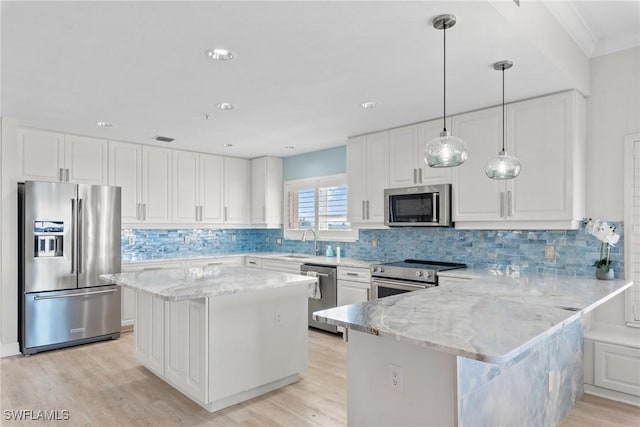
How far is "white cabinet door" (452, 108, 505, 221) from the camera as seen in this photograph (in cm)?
360

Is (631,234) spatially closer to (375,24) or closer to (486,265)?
(486,265)

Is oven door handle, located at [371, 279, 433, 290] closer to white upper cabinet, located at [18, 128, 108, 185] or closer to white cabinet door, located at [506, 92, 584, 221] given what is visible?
white cabinet door, located at [506, 92, 584, 221]

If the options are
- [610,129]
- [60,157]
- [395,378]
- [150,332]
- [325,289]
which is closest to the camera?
[395,378]

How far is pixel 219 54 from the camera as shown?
99.6 inches

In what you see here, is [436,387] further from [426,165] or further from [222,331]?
[426,165]

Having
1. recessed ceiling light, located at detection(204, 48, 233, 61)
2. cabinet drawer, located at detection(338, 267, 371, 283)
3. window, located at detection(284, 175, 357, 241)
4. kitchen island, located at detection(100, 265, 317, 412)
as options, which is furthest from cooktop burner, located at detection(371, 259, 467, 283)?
recessed ceiling light, located at detection(204, 48, 233, 61)

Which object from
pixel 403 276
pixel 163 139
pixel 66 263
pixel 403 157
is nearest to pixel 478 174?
pixel 403 157

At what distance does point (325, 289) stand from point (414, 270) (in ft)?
4.52

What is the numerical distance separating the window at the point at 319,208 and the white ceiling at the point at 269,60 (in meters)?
1.58

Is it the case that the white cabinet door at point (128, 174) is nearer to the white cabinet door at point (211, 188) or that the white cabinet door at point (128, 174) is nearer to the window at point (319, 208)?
the white cabinet door at point (211, 188)

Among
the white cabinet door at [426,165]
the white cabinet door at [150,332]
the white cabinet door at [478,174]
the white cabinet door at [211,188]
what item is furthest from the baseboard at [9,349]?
the white cabinet door at [478,174]

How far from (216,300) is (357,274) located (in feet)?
6.67

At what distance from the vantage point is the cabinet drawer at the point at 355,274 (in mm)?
4422

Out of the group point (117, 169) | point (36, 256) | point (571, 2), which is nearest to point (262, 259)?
point (117, 169)
